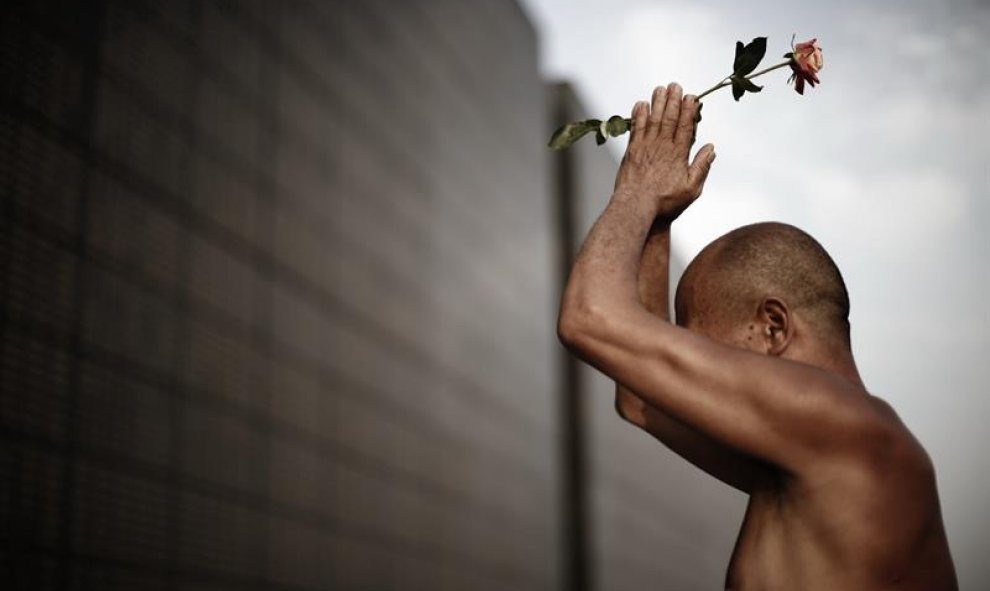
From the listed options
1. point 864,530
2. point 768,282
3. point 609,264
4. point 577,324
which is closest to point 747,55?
point 768,282

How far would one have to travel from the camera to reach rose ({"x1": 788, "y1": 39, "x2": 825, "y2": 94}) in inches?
125

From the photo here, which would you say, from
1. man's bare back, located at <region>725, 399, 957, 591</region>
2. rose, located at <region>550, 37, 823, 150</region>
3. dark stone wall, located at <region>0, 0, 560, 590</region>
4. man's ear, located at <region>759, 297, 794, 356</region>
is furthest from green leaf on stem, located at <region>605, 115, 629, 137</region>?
dark stone wall, located at <region>0, 0, 560, 590</region>

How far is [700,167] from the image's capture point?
121 inches

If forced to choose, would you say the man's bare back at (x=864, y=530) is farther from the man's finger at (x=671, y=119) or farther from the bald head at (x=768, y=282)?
the man's finger at (x=671, y=119)

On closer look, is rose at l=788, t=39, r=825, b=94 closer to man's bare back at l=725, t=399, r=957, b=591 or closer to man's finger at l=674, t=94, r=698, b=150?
man's finger at l=674, t=94, r=698, b=150

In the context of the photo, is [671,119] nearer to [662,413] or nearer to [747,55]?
[747,55]

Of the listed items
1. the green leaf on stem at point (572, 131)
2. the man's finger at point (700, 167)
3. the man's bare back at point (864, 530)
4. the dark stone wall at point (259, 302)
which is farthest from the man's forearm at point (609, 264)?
the dark stone wall at point (259, 302)

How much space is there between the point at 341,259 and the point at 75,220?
14.7m

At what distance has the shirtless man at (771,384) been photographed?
2.70m

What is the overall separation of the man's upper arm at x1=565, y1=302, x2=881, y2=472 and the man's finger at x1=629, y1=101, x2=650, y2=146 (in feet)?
1.75

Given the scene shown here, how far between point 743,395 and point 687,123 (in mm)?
688

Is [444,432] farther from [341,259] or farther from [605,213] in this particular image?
[605,213]

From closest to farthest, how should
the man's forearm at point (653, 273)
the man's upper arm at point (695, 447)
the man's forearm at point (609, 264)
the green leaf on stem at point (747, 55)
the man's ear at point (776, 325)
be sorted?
the man's forearm at point (609, 264) → the man's ear at point (776, 325) → the man's upper arm at point (695, 447) → the green leaf on stem at point (747, 55) → the man's forearm at point (653, 273)

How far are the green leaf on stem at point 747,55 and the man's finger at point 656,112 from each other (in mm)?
209
